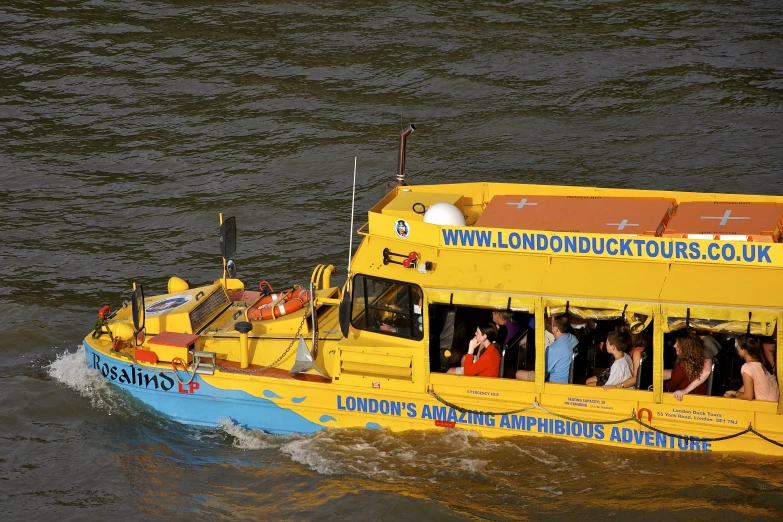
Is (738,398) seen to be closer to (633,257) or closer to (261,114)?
(633,257)

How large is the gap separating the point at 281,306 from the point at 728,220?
5.19 metres

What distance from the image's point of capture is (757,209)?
36.4ft

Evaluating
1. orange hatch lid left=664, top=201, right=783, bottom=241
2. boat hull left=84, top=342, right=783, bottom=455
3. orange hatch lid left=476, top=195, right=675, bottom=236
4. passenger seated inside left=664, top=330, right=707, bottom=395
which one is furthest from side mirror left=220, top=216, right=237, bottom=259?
passenger seated inside left=664, top=330, right=707, bottom=395

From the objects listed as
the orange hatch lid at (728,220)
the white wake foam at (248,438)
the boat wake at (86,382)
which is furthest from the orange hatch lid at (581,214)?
the boat wake at (86,382)

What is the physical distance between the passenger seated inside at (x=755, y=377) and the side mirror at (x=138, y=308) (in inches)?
258

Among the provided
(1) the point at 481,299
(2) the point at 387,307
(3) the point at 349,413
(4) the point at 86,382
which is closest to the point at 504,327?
(1) the point at 481,299

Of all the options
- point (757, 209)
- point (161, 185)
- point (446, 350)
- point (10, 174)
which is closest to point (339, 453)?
point (446, 350)

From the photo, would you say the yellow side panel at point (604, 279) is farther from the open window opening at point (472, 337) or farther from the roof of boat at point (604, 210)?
the open window opening at point (472, 337)

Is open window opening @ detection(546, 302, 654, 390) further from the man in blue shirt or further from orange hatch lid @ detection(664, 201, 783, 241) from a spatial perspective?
orange hatch lid @ detection(664, 201, 783, 241)

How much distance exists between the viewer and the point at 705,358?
10.4m

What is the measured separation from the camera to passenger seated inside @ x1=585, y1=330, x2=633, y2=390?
10602mm

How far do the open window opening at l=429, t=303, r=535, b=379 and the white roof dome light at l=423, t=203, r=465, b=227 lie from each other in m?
0.95

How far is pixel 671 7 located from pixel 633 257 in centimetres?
1921

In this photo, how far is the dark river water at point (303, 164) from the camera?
1091cm
